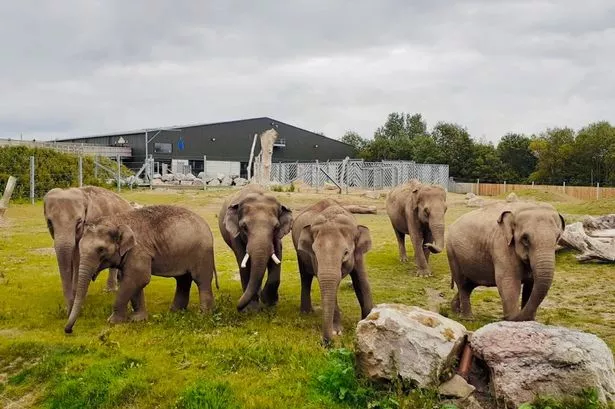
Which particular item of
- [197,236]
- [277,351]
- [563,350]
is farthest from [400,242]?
[563,350]

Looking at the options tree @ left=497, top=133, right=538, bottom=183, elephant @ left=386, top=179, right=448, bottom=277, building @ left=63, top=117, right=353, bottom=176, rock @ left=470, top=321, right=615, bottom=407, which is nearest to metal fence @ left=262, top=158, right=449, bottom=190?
building @ left=63, top=117, right=353, bottom=176

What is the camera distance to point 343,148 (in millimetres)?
77312

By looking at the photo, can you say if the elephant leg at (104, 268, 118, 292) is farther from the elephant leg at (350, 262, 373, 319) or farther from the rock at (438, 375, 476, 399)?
the rock at (438, 375, 476, 399)

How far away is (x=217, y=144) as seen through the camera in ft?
221

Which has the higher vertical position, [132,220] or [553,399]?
[132,220]

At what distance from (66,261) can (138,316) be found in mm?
1497

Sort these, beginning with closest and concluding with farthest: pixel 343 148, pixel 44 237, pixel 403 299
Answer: pixel 403 299
pixel 44 237
pixel 343 148

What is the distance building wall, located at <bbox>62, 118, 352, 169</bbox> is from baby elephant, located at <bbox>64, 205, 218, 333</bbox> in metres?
54.7

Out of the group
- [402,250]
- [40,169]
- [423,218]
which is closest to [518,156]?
[40,169]

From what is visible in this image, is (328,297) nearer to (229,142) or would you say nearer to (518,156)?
(229,142)

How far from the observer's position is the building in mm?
64062

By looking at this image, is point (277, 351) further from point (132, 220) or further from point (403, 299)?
point (403, 299)

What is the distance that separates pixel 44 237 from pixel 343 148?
195 feet

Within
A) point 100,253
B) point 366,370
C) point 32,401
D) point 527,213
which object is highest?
point 527,213
